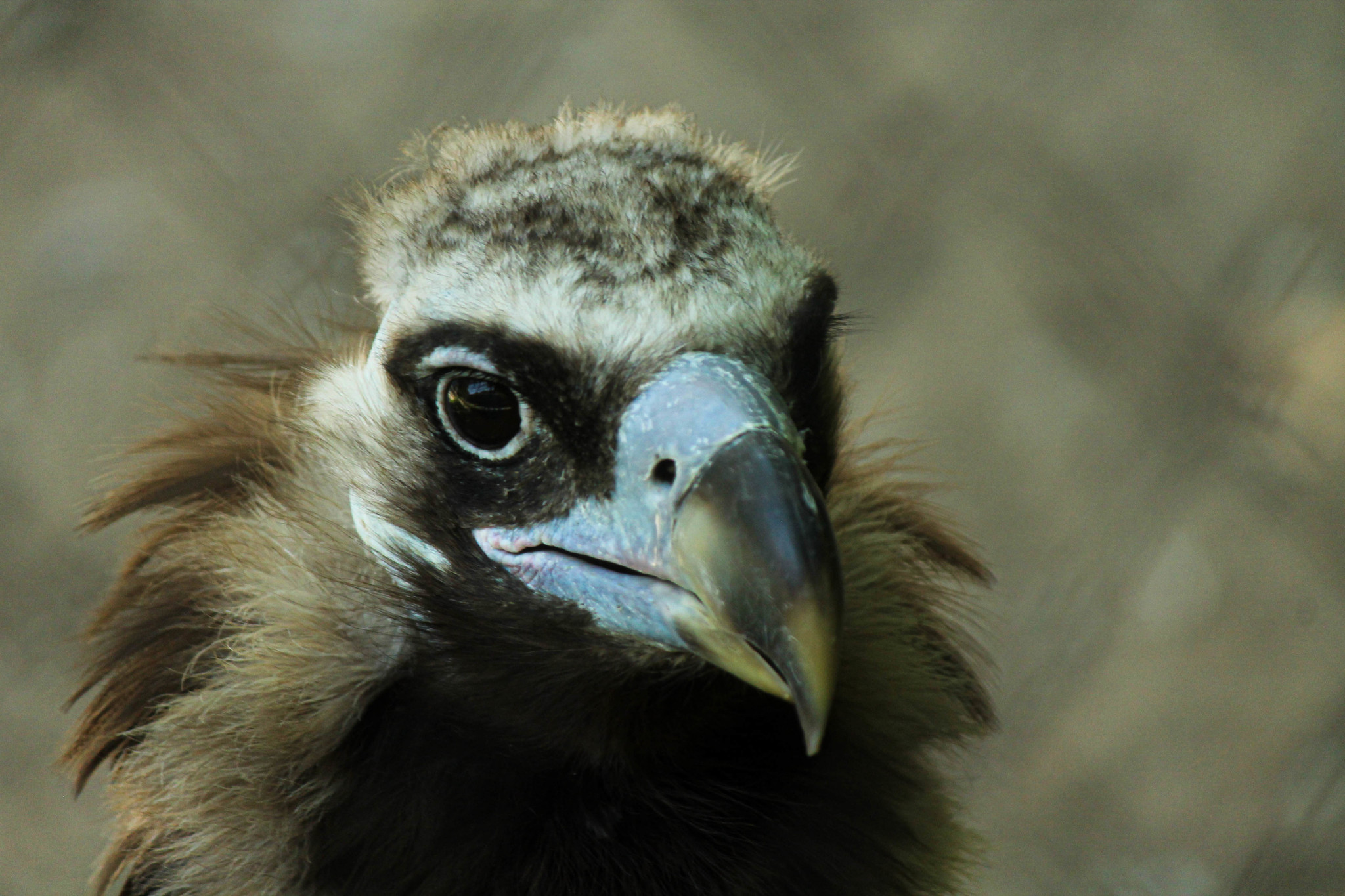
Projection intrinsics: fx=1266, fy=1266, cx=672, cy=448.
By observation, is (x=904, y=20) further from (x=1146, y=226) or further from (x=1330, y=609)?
(x=1330, y=609)

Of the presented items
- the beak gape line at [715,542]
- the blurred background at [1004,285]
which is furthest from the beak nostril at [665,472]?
the blurred background at [1004,285]

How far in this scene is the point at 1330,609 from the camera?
3080 millimetres

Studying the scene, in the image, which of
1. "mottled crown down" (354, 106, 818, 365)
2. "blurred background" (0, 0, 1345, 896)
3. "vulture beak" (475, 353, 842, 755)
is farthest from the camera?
"blurred background" (0, 0, 1345, 896)

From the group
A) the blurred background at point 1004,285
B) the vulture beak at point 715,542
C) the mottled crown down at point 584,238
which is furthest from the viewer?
the blurred background at point 1004,285

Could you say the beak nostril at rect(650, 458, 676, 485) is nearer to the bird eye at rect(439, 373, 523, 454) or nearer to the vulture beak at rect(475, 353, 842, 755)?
the vulture beak at rect(475, 353, 842, 755)

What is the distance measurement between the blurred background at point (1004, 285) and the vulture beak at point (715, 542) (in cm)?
181

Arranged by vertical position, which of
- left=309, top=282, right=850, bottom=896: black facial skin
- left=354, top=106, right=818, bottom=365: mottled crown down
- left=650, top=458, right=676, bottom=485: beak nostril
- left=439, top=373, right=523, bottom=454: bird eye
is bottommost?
left=309, top=282, right=850, bottom=896: black facial skin

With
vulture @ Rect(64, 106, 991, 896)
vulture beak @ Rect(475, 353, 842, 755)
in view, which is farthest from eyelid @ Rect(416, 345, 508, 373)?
vulture beak @ Rect(475, 353, 842, 755)

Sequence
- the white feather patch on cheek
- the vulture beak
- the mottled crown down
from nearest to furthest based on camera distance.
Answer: the vulture beak < the mottled crown down < the white feather patch on cheek

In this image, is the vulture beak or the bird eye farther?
the bird eye

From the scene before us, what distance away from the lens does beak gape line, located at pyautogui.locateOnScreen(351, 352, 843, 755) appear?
3.24 feet

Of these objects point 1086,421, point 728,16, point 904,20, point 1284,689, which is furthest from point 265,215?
point 1284,689

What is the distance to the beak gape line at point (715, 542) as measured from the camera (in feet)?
3.24

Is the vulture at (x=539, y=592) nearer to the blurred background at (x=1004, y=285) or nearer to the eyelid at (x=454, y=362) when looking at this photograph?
the eyelid at (x=454, y=362)
